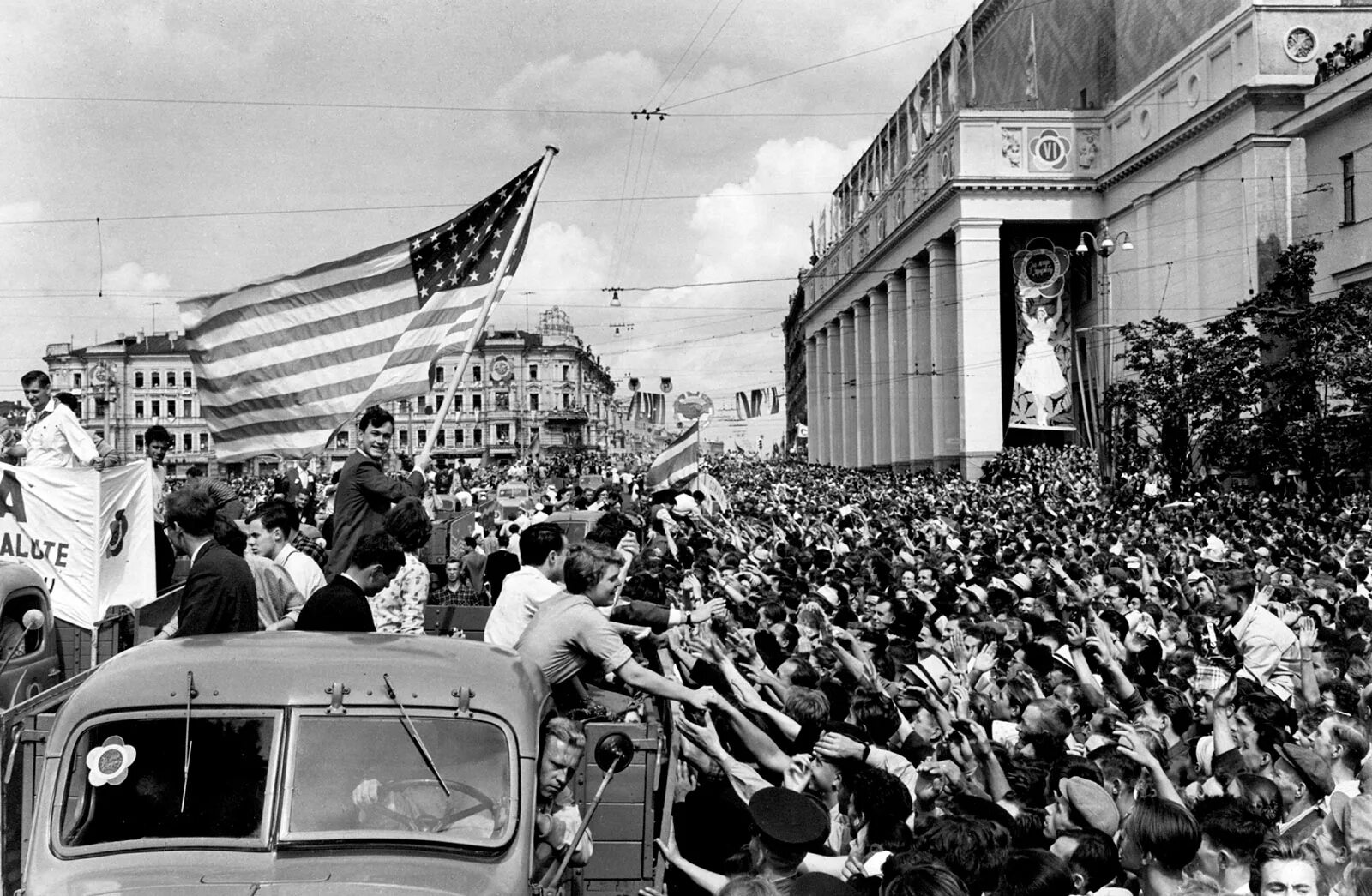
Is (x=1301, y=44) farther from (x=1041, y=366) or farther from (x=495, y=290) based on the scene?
(x=495, y=290)

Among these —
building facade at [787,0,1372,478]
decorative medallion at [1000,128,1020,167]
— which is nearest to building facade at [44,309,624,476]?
building facade at [787,0,1372,478]

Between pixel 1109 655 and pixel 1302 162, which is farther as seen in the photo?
pixel 1302 162

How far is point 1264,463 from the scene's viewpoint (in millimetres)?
32750

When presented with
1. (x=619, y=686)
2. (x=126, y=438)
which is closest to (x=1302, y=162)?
(x=619, y=686)

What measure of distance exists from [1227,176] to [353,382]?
1678 inches

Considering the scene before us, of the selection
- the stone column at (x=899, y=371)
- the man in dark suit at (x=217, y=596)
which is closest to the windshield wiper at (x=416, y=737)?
the man in dark suit at (x=217, y=596)

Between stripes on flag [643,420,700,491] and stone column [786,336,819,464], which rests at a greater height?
stone column [786,336,819,464]

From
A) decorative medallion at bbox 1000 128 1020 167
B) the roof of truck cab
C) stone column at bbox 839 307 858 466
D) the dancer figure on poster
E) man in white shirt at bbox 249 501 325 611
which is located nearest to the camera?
the roof of truck cab

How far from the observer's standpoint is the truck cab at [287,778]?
489 centimetres

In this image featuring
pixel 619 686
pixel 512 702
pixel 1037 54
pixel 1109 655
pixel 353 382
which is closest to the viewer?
pixel 512 702

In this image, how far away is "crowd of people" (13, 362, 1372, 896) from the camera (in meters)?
5.36

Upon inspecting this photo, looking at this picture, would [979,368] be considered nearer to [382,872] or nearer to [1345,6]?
[1345,6]

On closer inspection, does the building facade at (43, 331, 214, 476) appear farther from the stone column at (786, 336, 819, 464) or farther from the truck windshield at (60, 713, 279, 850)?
the truck windshield at (60, 713, 279, 850)

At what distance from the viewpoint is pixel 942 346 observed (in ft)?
225
